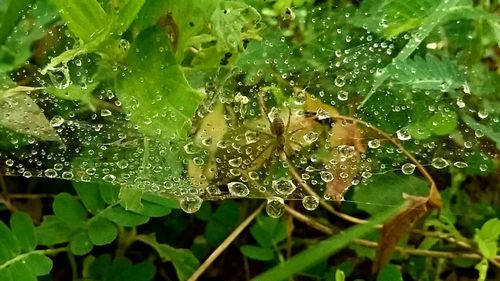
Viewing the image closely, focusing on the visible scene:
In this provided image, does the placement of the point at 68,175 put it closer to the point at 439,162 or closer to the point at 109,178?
the point at 109,178

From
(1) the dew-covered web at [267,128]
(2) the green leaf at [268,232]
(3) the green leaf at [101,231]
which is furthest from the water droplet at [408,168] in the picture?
(3) the green leaf at [101,231]

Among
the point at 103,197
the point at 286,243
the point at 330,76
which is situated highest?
the point at 330,76

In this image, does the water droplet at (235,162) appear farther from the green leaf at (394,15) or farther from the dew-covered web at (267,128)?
the green leaf at (394,15)

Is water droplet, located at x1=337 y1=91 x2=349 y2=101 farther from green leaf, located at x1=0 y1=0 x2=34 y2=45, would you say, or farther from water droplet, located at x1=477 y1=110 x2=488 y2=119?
green leaf, located at x1=0 y1=0 x2=34 y2=45

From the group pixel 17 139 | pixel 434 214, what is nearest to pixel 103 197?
pixel 17 139

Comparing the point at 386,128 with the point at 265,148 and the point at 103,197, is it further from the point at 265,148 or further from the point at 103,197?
the point at 103,197

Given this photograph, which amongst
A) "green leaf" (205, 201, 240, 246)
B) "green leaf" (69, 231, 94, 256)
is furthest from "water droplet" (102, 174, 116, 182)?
"green leaf" (205, 201, 240, 246)

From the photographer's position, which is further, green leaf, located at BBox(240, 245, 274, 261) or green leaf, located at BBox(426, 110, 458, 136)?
green leaf, located at BBox(240, 245, 274, 261)

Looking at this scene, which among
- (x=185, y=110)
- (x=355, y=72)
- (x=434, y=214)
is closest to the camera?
(x=185, y=110)
